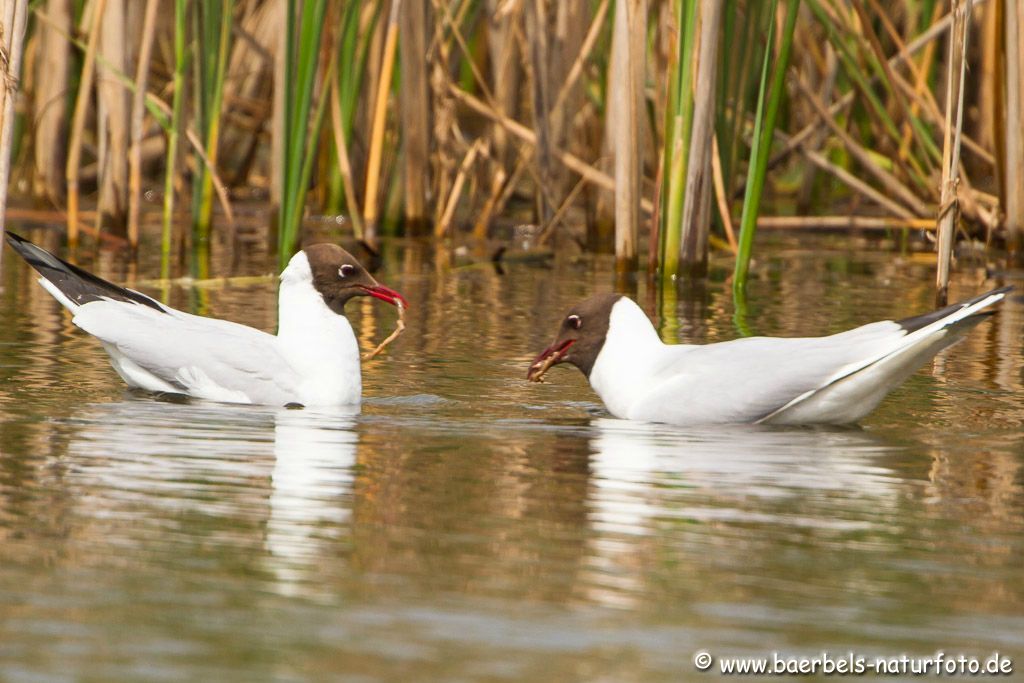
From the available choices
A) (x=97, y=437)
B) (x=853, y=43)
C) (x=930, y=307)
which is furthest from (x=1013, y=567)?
(x=853, y=43)

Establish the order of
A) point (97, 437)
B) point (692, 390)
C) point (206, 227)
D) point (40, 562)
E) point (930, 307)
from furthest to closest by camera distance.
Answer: point (206, 227), point (930, 307), point (692, 390), point (97, 437), point (40, 562)

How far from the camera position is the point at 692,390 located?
5727 millimetres

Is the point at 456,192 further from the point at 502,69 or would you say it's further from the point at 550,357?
the point at 550,357

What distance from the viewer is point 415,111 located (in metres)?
10.9

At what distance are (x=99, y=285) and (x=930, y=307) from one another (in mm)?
4242

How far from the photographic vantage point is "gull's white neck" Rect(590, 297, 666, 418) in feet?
19.5

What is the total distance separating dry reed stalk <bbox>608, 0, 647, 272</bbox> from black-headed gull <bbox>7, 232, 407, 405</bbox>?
2.54 meters

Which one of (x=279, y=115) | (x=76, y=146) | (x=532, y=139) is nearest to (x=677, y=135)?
(x=532, y=139)

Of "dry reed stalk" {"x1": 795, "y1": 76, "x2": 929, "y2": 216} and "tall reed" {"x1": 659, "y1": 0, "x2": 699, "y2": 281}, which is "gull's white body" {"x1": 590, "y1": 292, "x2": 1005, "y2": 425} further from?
"dry reed stalk" {"x1": 795, "y1": 76, "x2": 929, "y2": 216}

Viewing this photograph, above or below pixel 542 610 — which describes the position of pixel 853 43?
above

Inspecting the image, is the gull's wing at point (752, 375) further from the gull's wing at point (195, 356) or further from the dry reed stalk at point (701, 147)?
the dry reed stalk at point (701, 147)

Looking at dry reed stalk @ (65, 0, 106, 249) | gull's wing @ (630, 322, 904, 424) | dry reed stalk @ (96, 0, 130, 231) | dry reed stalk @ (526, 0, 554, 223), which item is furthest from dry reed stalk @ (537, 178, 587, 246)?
gull's wing @ (630, 322, 904, 424)

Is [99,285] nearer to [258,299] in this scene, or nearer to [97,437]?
[97,437]

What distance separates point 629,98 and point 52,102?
448 cm
